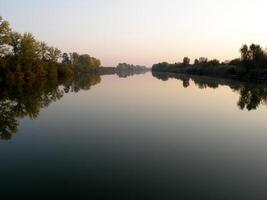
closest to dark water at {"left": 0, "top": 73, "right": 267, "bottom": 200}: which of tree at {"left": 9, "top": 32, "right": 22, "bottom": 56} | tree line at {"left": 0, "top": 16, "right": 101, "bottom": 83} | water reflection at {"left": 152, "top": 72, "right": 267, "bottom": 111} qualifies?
water reflection at {"left": 152, "top": 72, "right": 267, "bottom": 111}

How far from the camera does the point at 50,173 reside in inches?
398

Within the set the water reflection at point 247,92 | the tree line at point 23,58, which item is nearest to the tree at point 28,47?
the tree line at point 23,58

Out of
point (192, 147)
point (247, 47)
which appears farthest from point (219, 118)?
point (247, 47)

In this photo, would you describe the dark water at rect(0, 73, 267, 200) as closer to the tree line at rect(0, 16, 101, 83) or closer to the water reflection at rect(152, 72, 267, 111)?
the water reflection at rect(152, 72, 267, 111)

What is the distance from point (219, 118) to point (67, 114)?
37.4ft

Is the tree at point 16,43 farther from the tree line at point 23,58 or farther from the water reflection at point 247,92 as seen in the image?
the water reflection at point 247,92

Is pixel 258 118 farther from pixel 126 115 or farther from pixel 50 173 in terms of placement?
pixel 50 173

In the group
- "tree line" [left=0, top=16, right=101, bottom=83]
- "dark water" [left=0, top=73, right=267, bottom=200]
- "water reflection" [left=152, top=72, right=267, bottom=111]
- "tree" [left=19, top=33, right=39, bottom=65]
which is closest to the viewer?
"dark water" [left=0, top=73, right=267, bottom=200]

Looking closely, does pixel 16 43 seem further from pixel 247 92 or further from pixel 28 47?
pixel 247 92

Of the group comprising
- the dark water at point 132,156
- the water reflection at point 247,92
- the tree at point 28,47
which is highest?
the tree at point 28,47

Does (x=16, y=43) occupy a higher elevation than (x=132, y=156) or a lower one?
higher

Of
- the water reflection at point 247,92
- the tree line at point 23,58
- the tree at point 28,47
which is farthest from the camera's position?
the tree at point 28,47

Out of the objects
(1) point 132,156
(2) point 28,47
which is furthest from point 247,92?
(2) point 28,47

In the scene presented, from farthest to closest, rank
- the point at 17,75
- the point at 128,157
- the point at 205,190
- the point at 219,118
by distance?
the point at 17,75 → the point at 219,118 → the point at 128,157 → the point at 205,190
